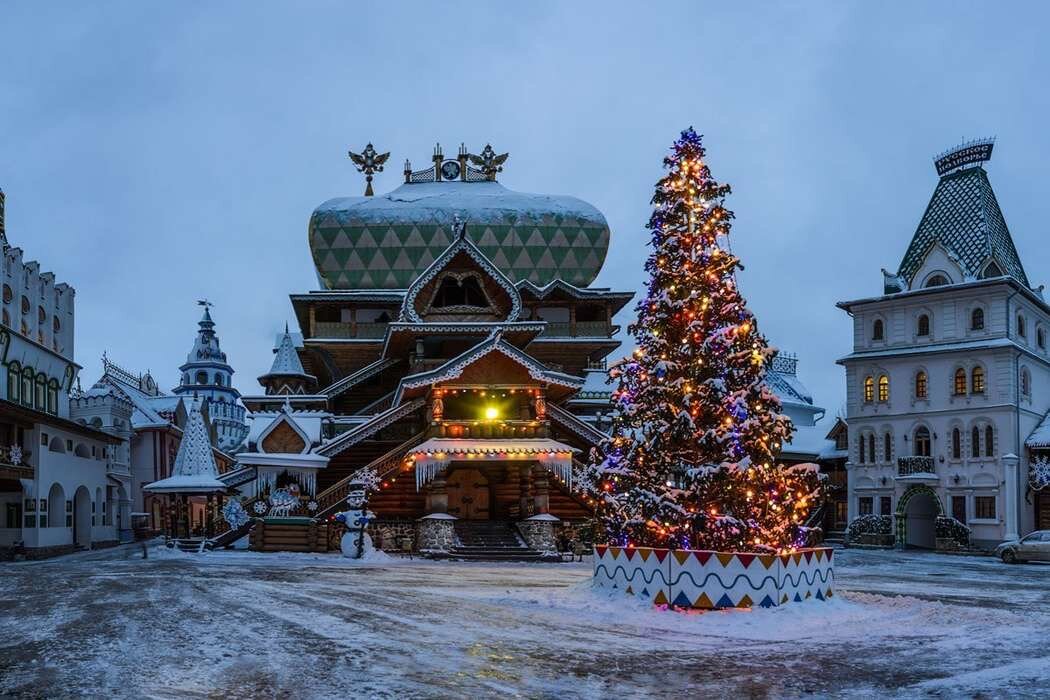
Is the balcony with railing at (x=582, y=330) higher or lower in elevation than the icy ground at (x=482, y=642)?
higher

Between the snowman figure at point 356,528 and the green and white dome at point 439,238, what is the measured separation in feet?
Answer: 70.3

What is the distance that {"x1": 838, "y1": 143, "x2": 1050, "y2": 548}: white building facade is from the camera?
153 ft

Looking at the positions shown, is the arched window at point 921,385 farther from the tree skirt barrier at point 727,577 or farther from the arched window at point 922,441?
the tree skirt barrier at point 727,577

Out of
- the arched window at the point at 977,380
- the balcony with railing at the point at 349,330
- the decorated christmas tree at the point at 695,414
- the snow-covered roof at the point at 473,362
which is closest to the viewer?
the decorated christmas tree at the point at 695,414

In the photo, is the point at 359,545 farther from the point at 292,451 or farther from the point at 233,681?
the point at 233,681

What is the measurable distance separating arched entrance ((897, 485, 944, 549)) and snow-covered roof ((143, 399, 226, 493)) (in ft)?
93.2

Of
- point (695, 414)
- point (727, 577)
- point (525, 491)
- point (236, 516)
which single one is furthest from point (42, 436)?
point (727, 577)

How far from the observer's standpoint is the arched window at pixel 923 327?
49.7 m

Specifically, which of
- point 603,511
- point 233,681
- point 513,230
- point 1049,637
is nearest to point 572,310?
point 513,230

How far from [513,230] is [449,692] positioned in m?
46.7

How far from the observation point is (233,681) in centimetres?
1173

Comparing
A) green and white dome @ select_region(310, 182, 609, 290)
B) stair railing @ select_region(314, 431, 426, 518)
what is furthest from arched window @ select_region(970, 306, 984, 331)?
stair railing @ select_region(314, 431, 426, 518)

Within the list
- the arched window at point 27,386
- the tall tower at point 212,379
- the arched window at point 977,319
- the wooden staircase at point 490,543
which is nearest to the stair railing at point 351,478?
the wooden staircase at point 490,543

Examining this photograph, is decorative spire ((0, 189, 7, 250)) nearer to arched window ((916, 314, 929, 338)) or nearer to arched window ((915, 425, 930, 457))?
arched window ((916, 314, 929, 338))
